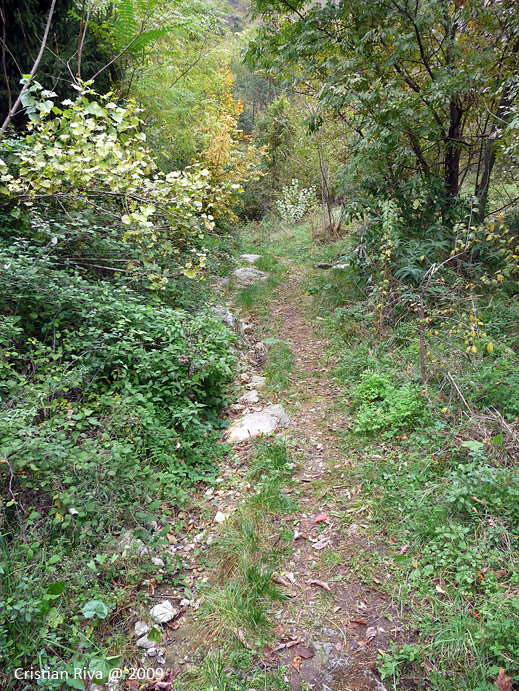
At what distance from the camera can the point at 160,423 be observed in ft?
10.7

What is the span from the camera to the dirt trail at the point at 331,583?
1.92m

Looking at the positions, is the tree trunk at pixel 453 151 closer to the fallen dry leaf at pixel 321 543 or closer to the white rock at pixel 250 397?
the white rock at pixel 250 397

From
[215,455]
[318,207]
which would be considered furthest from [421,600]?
[318,207]

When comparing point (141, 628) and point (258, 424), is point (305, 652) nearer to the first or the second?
point (141, 628)

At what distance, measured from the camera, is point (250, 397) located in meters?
4.32

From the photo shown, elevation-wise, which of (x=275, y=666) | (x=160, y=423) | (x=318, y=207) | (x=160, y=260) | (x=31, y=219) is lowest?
(x=275, y=666)

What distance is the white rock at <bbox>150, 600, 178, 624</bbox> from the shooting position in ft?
7.07

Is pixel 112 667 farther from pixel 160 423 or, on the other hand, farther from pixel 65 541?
pixel 160 423

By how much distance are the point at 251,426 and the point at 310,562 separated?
4.91ft

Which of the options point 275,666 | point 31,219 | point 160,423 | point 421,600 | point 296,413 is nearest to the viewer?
point 275,666

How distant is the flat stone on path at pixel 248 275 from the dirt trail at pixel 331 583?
469 cm

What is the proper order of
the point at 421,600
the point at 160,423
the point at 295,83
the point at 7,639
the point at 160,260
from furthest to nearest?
1. the point at 295,83
2. the point at 160,260
3. the point at 160,423
4. the point at 421,600
5. the point at 7,639

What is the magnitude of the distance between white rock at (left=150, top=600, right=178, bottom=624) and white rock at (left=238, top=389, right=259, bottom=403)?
225 centimetres

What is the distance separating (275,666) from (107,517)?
128 centimetres
